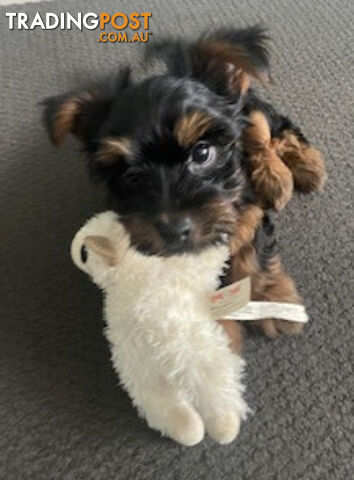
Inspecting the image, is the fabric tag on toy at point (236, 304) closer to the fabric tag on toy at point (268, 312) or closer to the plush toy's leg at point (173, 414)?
the fabric tag on toy at point (268, 312)

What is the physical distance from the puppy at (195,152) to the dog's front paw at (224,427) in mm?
182

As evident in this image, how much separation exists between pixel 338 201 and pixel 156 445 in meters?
0.68

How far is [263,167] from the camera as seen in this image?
1.12 metres

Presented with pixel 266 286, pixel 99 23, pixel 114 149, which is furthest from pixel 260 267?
pixel 99 23

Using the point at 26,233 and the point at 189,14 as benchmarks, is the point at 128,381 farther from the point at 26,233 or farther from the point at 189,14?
the point at 189,14

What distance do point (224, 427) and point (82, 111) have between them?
0.63m

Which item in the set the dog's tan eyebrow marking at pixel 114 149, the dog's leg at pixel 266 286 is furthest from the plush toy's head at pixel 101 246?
the dog's leg at pixel 266 286

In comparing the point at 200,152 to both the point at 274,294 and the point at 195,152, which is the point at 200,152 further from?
the point at 274,294

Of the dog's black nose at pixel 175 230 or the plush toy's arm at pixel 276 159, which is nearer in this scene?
→ the dog's black nose at pixel 175 230

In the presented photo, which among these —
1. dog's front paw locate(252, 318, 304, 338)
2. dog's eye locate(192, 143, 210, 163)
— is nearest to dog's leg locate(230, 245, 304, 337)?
dog's front paw locate(252, 318, 304, 338)

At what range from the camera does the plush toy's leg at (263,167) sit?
1.11 meters

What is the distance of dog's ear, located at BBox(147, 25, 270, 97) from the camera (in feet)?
3.33

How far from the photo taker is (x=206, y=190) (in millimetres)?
934

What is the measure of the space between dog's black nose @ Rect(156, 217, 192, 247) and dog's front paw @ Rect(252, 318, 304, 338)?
282 mm
